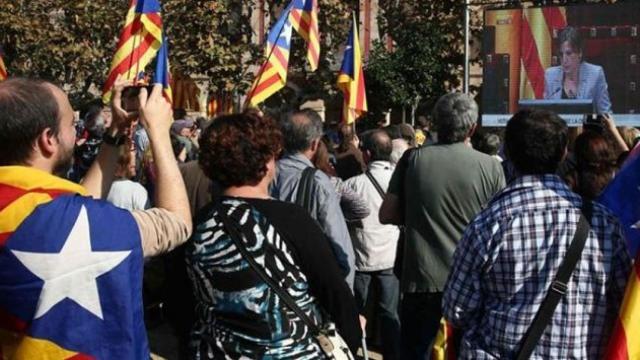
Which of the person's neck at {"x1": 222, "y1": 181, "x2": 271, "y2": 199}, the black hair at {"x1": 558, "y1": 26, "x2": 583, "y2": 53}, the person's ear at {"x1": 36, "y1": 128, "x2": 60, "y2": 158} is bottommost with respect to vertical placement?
the person's neck at {"x1": 222, "y1": 181, "x2": 271, "y2": 199}

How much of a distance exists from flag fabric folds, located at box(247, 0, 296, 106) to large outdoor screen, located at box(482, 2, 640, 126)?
9.26 meters

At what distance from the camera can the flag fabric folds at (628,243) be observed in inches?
115

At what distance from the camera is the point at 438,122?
15.9 feet

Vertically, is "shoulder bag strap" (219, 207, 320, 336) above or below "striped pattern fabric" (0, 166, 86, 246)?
below

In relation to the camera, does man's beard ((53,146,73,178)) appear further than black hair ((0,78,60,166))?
Yes

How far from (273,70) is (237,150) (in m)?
4.52

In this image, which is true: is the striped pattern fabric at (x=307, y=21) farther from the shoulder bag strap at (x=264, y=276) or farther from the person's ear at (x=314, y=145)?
the shoulder bag strap at (x=264, y=276)

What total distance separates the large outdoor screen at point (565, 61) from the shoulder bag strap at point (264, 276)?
13748 mm

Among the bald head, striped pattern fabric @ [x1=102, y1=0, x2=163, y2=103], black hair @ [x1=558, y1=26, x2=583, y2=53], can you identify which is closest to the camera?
the bald head

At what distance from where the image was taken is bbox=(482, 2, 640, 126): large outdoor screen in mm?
16375

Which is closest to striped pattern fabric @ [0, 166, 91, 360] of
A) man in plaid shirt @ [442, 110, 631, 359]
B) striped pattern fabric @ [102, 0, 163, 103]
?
man in plaid shirt @ [442, 110, 631, 359]

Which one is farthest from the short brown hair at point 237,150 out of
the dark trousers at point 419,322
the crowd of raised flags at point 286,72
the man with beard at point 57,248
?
the dark trousers at point 419,322

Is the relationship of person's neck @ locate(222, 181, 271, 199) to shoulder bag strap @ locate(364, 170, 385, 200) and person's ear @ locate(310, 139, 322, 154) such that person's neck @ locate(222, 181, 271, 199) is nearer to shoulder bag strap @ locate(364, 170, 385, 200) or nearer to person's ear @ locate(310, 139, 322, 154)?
person's ear @ locate(310, 139, 322, 154)

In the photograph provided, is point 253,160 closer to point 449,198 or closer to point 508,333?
point 508,333
